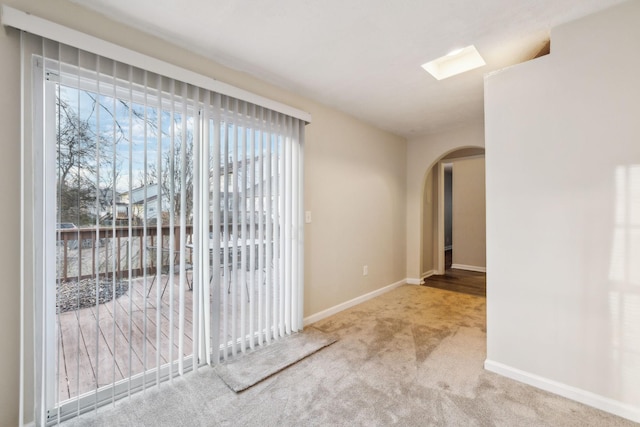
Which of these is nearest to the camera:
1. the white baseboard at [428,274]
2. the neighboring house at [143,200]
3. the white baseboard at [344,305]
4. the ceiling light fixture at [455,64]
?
the neighboring house at [143,200]

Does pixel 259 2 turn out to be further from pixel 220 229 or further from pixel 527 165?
pixel 527 165

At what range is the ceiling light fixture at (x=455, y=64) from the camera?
7.59 feet

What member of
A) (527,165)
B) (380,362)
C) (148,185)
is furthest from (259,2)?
(380,362)

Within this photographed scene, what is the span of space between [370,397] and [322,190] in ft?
6.57

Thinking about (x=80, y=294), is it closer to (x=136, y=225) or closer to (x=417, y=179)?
(x=136, y=225)

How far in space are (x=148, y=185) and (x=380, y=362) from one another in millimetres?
2187

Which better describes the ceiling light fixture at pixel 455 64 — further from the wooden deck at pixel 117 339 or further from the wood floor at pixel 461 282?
the wood floor at pixel 461 282

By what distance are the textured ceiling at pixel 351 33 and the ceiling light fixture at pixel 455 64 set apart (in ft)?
0.24

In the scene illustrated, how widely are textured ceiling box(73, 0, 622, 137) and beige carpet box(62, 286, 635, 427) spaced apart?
2.44 m

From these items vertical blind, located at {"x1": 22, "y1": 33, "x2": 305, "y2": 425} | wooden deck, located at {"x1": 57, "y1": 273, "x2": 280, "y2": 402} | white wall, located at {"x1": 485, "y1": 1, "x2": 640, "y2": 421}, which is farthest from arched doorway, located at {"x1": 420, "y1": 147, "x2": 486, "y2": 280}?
wooden deck, located at {"x1": 57, "y1": 273, "x2": 280, "y2": 402}

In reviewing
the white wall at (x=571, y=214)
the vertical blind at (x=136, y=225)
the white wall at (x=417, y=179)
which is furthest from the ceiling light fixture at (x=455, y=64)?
the white wall at (x=417, y=179)

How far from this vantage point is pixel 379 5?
64.4 inches

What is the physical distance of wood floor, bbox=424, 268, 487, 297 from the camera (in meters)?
4.25

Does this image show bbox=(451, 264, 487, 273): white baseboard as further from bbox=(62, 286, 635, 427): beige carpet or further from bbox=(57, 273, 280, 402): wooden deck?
bbox=(57, 273, 280, 402): wooden deck
